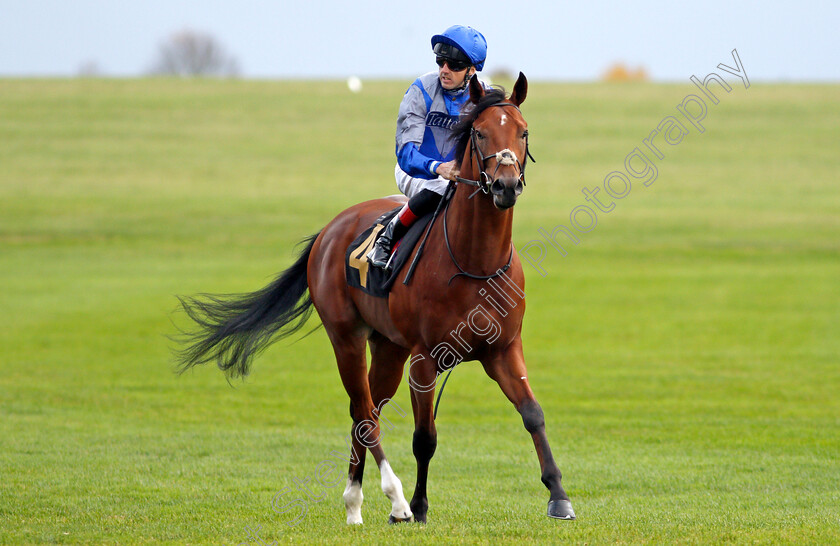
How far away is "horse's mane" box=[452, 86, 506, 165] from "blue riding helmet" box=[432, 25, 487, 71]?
17.7 inches

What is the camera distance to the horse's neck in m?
5.43

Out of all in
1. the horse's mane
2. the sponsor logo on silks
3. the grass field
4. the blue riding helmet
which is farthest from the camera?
the grass field

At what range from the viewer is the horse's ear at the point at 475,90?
213 inches

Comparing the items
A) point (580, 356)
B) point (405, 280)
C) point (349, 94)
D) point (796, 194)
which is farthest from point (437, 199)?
point (349, 94)

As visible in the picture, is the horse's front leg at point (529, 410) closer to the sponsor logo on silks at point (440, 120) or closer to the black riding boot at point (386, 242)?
the black riding boot at point (386, 242)

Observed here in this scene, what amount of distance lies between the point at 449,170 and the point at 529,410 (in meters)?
1.44

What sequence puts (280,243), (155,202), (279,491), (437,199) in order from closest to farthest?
1. (437,199)
2. (279,491)
3. (280,243)
4. (155,202)

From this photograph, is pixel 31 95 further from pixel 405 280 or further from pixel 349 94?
pixel 405 280

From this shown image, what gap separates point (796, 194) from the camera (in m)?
37.7

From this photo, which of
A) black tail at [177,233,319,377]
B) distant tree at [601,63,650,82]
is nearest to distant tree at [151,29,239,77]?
distant tree at [601,63,650,82]

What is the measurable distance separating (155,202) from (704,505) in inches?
1284

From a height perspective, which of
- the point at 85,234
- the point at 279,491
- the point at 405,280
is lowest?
the point at 85,234

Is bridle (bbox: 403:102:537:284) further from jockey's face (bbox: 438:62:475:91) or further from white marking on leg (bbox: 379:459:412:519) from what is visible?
white marking on leg (bbox: 379:459:412:519)

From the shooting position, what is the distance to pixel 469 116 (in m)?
5.43
